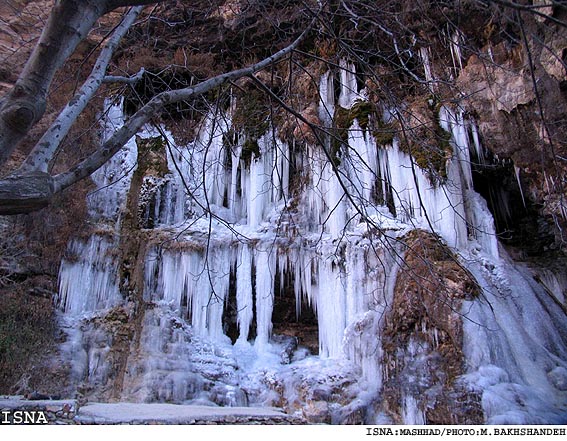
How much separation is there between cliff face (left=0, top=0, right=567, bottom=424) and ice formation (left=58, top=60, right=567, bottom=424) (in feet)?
0.11

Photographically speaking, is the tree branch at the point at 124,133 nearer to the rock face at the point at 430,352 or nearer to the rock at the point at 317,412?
the rock face at the point at 430,352

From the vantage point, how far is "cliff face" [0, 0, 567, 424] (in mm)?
5988

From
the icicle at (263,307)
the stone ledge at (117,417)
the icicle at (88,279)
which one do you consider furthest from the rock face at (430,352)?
the icicle at (88,279)

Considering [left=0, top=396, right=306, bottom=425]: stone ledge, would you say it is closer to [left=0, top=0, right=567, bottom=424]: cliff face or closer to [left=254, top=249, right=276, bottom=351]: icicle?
[left=0, top=0, right=567, bottom=424]: cliff face

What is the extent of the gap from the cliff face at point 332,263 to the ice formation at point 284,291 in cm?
3

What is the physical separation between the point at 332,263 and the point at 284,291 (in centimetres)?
103

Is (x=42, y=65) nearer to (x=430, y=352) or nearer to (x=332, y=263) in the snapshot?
(x=430, y=352)

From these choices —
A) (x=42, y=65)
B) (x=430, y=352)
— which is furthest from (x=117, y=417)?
(x=430, y=352)

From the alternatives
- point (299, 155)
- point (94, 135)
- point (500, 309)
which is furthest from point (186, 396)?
point (94, 135)

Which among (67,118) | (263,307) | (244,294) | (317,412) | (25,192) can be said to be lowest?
(317,412)

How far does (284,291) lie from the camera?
27.0 feet

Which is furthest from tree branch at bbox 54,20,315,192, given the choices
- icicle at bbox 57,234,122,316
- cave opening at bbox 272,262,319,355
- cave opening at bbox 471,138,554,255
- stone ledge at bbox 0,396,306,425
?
cave opening at bbox 471,138,554,255

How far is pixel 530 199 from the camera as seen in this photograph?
8383 mm

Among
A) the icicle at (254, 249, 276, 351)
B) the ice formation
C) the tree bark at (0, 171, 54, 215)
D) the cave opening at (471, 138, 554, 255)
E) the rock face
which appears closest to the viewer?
the tree bark at (0, 171, 54, 215)
